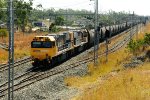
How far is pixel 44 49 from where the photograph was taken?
120 feet

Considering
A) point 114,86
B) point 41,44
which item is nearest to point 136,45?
A: point 41,44

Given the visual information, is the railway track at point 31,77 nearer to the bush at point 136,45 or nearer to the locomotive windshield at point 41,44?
the locomotive windshield at point 41,44

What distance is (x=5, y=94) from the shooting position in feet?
80.6

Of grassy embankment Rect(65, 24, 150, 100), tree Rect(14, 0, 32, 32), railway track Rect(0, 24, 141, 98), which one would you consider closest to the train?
railway track Rect(0, 24, 141, 98)

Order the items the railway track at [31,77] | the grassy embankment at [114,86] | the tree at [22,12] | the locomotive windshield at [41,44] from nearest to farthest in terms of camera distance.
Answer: the grassy embankment at [114,86], the railway track at [31,77], the locomotive windshield at [41,44], the tree at [22,12]

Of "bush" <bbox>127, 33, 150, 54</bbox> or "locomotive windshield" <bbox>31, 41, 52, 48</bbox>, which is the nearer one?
"locomotive windshield" <bbox>31, 41, 52, 48</bbox>

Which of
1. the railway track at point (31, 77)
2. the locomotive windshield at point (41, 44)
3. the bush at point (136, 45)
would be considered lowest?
the railway track at point (31, 77)

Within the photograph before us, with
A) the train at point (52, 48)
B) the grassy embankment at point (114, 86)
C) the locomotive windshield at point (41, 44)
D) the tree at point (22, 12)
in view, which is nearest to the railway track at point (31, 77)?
the train at point (52, 48)

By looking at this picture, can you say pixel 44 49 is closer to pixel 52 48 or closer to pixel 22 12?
pixel 52 48

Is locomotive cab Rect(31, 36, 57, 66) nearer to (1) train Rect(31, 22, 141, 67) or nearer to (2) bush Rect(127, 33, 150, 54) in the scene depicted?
(1) train Rect(31, 22, 141, 67)

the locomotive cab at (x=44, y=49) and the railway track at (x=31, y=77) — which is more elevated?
the locomotive cab at (x=44, y=49)

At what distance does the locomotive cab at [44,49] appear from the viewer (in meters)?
36.4

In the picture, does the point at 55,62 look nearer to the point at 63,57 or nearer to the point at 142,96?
the point at 63,57

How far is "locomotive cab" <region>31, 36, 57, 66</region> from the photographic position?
3638cm
